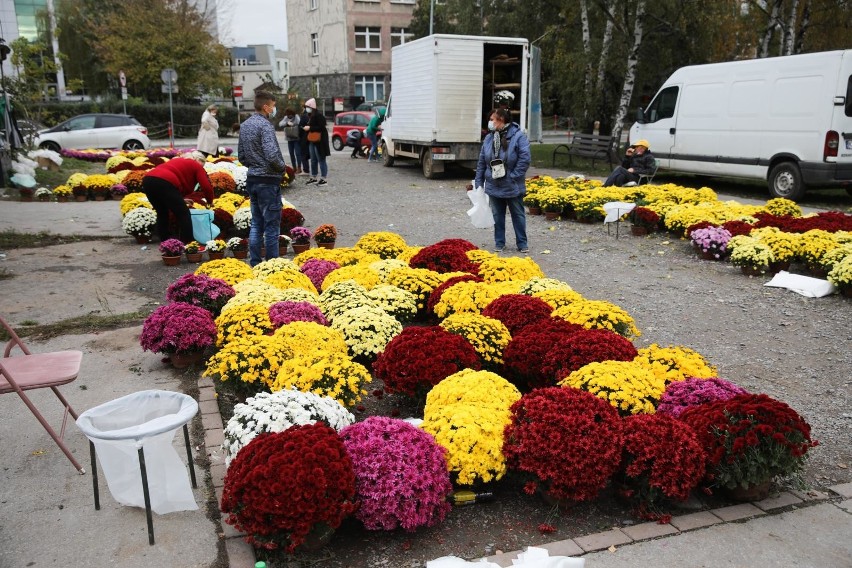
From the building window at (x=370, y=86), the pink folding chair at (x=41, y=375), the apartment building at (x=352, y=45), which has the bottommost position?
the pink folding chair at (x=41, y=375)

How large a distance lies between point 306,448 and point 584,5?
888 inches

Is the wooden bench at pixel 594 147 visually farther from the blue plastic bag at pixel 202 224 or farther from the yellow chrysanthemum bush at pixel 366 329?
the yellow chrysanthemum bush at pixel 366 329

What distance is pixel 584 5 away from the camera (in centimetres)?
2262

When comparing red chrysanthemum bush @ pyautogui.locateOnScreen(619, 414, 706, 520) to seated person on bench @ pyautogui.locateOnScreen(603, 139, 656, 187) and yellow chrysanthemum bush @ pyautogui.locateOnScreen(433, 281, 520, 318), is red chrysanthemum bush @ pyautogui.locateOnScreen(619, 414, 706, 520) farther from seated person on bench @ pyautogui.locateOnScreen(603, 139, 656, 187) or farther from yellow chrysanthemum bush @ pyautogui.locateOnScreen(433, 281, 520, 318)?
seated person on bench @ pyautogui.locateOnScreen(603, 139, 656, 187)

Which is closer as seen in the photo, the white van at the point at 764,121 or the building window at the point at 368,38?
the white van at the point at 764,121

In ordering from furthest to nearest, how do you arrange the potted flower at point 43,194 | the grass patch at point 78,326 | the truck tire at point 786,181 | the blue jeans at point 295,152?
the blue jeans at point 295,152 < the potted flower at point 43,194 < the truck tire at point 786,181 < the grass patch at point 78,326

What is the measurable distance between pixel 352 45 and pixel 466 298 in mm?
47774

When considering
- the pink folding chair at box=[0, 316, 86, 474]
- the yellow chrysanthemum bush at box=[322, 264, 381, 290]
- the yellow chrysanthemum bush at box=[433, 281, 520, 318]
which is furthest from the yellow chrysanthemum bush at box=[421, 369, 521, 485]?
the yellow chrysanthemum bush at box=[322, 264, 381, 290]

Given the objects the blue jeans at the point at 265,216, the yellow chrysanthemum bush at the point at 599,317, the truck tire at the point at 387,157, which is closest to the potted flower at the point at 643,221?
the yellow chrysanthemum bush at the point at 599,317

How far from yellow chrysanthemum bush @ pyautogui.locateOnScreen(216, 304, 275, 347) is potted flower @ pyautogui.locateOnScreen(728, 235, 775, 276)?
6.12 metres

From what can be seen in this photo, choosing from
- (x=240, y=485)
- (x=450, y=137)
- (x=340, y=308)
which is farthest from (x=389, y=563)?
(x=450, y=137)

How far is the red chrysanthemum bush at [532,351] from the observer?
4859 millimetres

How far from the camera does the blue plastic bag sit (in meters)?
9.80

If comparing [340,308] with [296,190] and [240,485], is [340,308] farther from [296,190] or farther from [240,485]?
[296,190]
